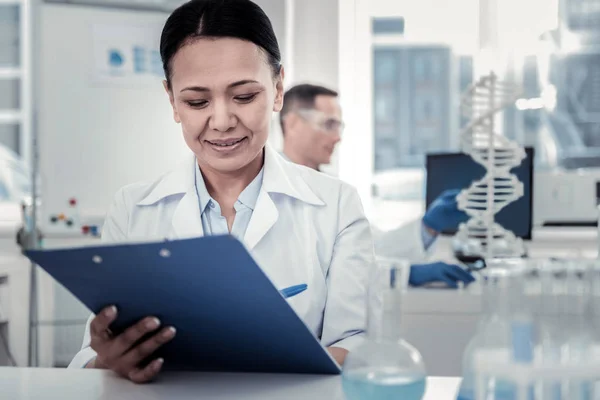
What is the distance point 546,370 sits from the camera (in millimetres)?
785

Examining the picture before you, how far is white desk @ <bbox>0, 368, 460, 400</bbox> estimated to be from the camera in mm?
1065

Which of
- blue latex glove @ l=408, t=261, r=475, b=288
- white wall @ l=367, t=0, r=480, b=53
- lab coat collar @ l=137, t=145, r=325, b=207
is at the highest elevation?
white wall @ l=367, t=0, r=480, b=53

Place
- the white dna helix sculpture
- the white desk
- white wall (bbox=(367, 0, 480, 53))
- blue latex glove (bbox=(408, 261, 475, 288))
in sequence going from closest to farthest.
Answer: the white desk → blue latex glove (bbox=(408, 261, 475, 288)) → the white dna helix sculpture → white wall (bbox=(367, 0, 480, 53))

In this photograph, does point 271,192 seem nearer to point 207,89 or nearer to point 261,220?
point 261,220

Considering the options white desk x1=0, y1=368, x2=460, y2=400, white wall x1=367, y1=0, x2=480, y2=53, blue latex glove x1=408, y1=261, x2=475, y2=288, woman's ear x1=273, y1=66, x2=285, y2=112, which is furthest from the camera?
white wall x1=367, y1=0, x2=480, y2=53

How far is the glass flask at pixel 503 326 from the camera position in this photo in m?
0.79

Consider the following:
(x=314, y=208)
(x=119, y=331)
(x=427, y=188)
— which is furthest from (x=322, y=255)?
(x=427, y=188)

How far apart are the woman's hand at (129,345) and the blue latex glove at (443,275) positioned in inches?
70.4

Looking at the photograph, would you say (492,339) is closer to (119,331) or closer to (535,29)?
(119,331)

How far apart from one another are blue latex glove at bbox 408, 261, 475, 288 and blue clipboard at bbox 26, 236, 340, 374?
1.69 metres

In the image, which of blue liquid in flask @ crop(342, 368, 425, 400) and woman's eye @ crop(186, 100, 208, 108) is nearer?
blue liquid in flask @ crop(342, 368, 425, 400)

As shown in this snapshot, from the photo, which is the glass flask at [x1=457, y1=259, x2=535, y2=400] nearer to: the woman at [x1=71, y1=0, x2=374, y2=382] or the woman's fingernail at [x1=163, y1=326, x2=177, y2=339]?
the woman's fingernail at [x1=163, y1=326, x2=177, y2=339]

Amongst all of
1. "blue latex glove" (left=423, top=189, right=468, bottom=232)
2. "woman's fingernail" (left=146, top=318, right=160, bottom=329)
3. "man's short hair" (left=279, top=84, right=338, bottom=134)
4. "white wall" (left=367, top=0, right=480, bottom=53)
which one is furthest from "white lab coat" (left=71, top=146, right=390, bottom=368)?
"white wall" (left=367, top=0, right=480, bottom=53)

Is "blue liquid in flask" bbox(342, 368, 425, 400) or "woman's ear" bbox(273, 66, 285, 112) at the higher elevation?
"woman's ear" bbox(273, 66, 285, 112)
